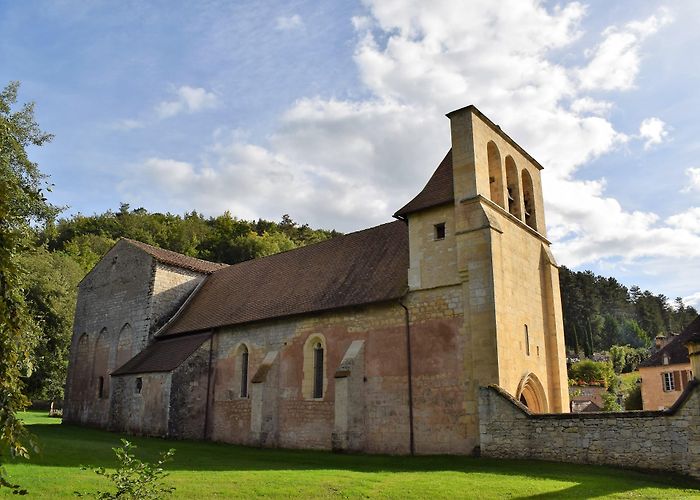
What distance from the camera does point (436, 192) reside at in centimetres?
2206

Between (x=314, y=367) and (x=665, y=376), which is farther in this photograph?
(x=665, y=376)

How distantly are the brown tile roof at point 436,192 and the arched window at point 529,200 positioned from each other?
411cm

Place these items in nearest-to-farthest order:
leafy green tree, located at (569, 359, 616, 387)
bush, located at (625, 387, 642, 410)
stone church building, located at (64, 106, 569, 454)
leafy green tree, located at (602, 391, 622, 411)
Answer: stone church building, located at (64, 106, 569, 454), bush, located at (625, 387, 642, 410), leafy green tree, located at (602, 391, 622, 411), leafy green tree, located at (569, 359, 616, 387)

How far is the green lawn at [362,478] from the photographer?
12312 millimetres

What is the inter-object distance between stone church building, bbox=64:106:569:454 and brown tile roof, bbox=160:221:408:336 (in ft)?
0.28

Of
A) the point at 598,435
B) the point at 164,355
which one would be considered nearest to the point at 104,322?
the point at 164,355

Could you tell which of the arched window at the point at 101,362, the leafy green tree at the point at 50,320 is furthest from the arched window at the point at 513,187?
the leafy green tree at the point at 50,320

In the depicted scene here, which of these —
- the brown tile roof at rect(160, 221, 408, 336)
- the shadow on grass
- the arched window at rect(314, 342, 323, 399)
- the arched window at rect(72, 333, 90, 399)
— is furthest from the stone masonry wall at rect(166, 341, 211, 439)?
the arched window at rect(72, 333, 90, 399)

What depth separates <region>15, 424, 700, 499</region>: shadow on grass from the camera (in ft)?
44.3

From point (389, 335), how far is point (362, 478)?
751 centimetres

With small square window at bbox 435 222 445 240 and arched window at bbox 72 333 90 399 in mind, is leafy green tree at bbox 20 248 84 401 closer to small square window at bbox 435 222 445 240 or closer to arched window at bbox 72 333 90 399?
arched window at bbox 72 333 90 399

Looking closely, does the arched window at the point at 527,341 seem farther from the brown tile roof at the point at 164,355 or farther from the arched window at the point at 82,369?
the arched window at the point at 82,369

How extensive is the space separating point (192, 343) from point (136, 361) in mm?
3601

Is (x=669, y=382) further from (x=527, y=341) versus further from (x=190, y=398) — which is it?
(x=190, y=398)
